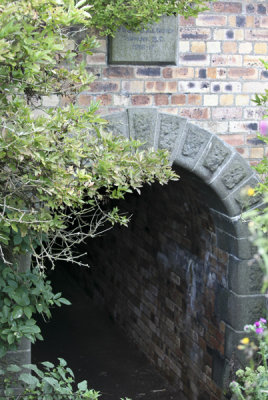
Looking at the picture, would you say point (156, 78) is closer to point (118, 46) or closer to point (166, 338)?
point (118, 46)

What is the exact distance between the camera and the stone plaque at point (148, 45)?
4887 mm

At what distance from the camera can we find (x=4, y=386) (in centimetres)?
471

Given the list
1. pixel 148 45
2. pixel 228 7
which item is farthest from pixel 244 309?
pixel 228 7

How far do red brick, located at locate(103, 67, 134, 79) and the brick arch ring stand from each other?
0.26 metres

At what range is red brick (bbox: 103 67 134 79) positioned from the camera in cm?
491

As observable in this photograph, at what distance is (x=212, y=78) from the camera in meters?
5.23

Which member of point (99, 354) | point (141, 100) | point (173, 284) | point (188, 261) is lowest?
point (99, 354)

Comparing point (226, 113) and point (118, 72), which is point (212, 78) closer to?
point (226, 113)

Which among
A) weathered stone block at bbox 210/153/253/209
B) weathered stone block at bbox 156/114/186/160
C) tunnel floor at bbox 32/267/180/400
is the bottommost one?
tunnel floor at bbox 32/267/180/400

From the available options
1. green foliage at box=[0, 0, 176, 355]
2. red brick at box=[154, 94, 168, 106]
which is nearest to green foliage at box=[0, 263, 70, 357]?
green foliage at box=[0, 0, 176, 355]

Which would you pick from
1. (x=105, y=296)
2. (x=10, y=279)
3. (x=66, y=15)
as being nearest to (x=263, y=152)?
(x=10, y=279)

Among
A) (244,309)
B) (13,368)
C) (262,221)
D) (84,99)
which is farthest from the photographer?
(244,309)

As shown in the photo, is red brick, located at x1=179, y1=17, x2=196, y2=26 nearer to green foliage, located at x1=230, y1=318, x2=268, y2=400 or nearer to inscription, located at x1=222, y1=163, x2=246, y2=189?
inscription, located at x1=222, y1=163, x2=246, y2=189

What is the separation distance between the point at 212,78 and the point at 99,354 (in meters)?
4.05
